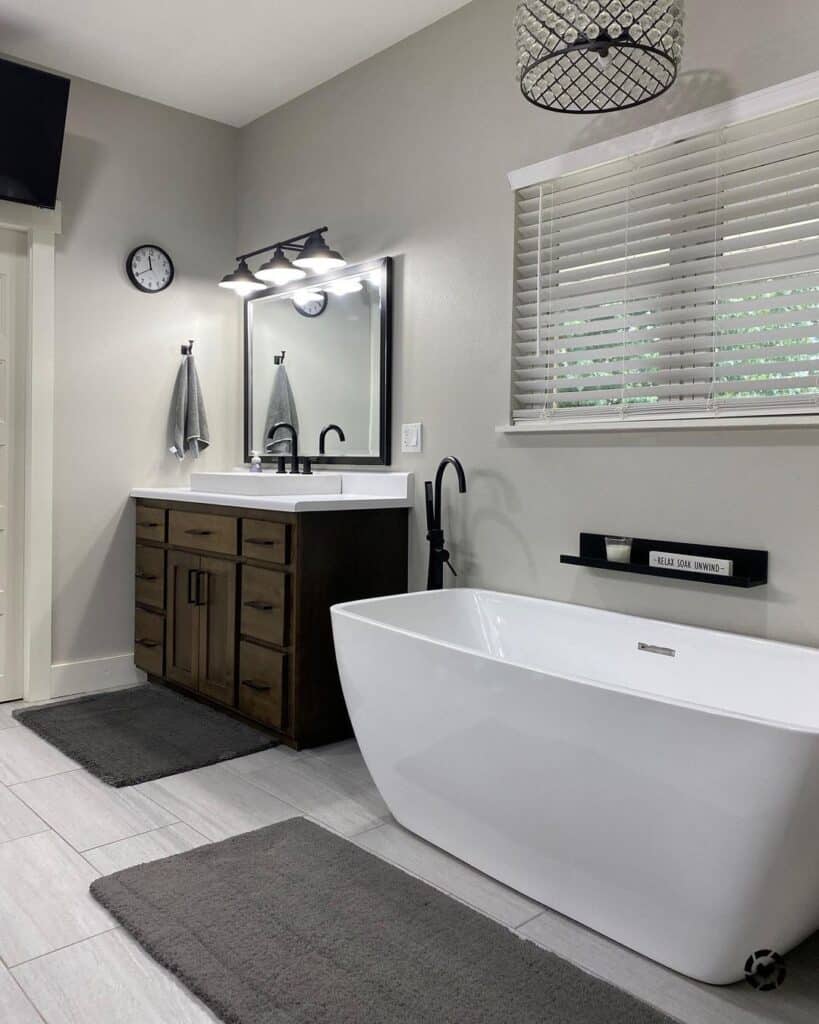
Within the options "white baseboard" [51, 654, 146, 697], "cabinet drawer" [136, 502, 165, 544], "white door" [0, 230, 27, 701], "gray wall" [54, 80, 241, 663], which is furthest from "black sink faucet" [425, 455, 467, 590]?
"white door" [0, 230, 27, 701]

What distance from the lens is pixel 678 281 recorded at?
97.1 inches

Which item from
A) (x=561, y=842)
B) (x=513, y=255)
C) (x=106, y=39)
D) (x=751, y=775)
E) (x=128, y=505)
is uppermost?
(x=106, y=39)

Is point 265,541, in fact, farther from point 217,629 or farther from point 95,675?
point 95,675

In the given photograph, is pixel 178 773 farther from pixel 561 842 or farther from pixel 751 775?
pixel 751 775

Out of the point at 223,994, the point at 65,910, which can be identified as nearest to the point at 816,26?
the point at 223,994

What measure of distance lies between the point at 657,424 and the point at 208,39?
7.58 feet

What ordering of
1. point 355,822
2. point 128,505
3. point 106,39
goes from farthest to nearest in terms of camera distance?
point 128,505
point 106,39
point 355,822

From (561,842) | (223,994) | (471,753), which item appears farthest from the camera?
(471,753)

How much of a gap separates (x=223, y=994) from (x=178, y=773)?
4.05 feet

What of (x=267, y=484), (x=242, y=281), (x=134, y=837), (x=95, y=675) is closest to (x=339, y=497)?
→ (x=267, y=484)

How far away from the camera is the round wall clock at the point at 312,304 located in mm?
3705

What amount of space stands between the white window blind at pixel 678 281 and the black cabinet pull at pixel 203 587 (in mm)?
1392

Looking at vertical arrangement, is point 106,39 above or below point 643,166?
above

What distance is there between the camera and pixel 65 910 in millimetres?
1962
